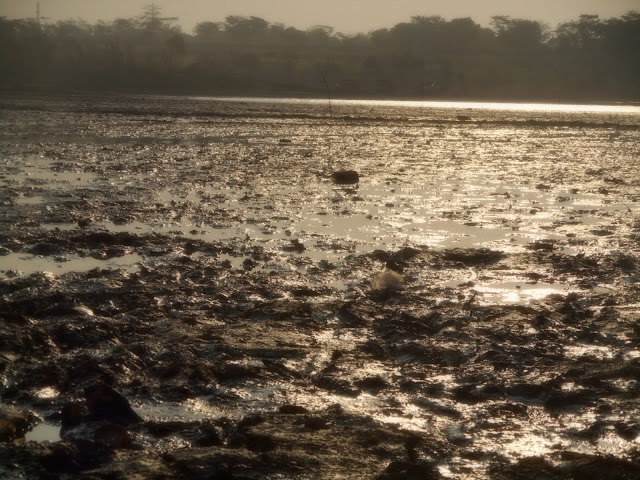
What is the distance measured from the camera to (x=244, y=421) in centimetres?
Answer: 415

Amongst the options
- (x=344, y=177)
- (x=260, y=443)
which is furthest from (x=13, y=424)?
(x=344, y=177)

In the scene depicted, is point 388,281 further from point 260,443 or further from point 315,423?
point 260,443

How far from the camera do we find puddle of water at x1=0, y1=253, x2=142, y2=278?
7293mm

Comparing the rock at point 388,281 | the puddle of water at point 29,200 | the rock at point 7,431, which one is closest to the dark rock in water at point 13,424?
the rock at point 7,431

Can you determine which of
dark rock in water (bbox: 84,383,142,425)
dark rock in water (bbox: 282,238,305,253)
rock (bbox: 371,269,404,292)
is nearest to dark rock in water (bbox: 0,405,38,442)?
dark rock in water (bbox: 84,383,142,425)

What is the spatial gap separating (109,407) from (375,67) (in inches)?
3443

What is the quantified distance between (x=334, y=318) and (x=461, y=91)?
8187cm

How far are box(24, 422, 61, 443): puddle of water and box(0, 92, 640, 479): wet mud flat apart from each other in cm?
1

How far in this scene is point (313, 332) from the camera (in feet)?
18.8

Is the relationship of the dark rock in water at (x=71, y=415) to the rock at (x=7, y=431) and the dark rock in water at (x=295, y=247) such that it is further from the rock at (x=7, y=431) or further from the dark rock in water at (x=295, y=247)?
the dark rock in water at (x=295, y=247)

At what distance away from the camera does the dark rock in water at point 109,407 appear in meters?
4.18

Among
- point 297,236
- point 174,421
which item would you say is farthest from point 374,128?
point 174,421

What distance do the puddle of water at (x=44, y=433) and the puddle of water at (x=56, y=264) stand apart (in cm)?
320

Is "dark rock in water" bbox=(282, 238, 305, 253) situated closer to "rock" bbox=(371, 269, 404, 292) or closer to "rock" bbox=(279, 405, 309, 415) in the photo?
"rock" bbox=(371, 269, 404, 292)
